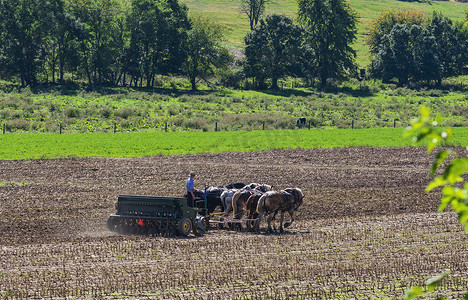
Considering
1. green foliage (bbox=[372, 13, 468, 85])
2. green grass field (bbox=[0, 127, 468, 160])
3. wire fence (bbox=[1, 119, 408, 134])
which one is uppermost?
green foliage (bbox=[372, 13, 468, 85])

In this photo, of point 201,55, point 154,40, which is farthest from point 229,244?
point 201,55

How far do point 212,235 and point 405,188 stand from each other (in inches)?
479

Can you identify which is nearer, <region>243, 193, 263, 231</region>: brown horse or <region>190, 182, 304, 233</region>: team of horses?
<region>190, 182, 304, 233</region>: team of horses

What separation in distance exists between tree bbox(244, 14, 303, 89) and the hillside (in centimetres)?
2379

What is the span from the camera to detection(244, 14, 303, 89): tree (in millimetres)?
84750

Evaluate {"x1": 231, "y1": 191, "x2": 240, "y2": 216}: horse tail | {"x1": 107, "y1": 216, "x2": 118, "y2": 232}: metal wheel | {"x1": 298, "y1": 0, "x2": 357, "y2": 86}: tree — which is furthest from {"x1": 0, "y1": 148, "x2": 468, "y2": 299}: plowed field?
{"x1": 298, "y1": 0, "x2": 357, "y2": 86}: tree

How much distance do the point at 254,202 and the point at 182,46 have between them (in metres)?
65.4

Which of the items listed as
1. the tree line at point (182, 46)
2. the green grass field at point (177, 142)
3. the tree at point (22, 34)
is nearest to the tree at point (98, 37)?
the tree line at point (182, 46)

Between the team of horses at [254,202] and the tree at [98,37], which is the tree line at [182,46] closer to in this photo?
the tree at [98,37]

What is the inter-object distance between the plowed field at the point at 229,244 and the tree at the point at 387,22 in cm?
8650

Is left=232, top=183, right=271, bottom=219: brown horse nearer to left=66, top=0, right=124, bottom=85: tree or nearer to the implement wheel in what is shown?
the implement wheel

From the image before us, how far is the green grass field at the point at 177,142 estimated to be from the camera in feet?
123

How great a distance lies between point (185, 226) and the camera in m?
18.3

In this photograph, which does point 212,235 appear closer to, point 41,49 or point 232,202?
point 232,202
